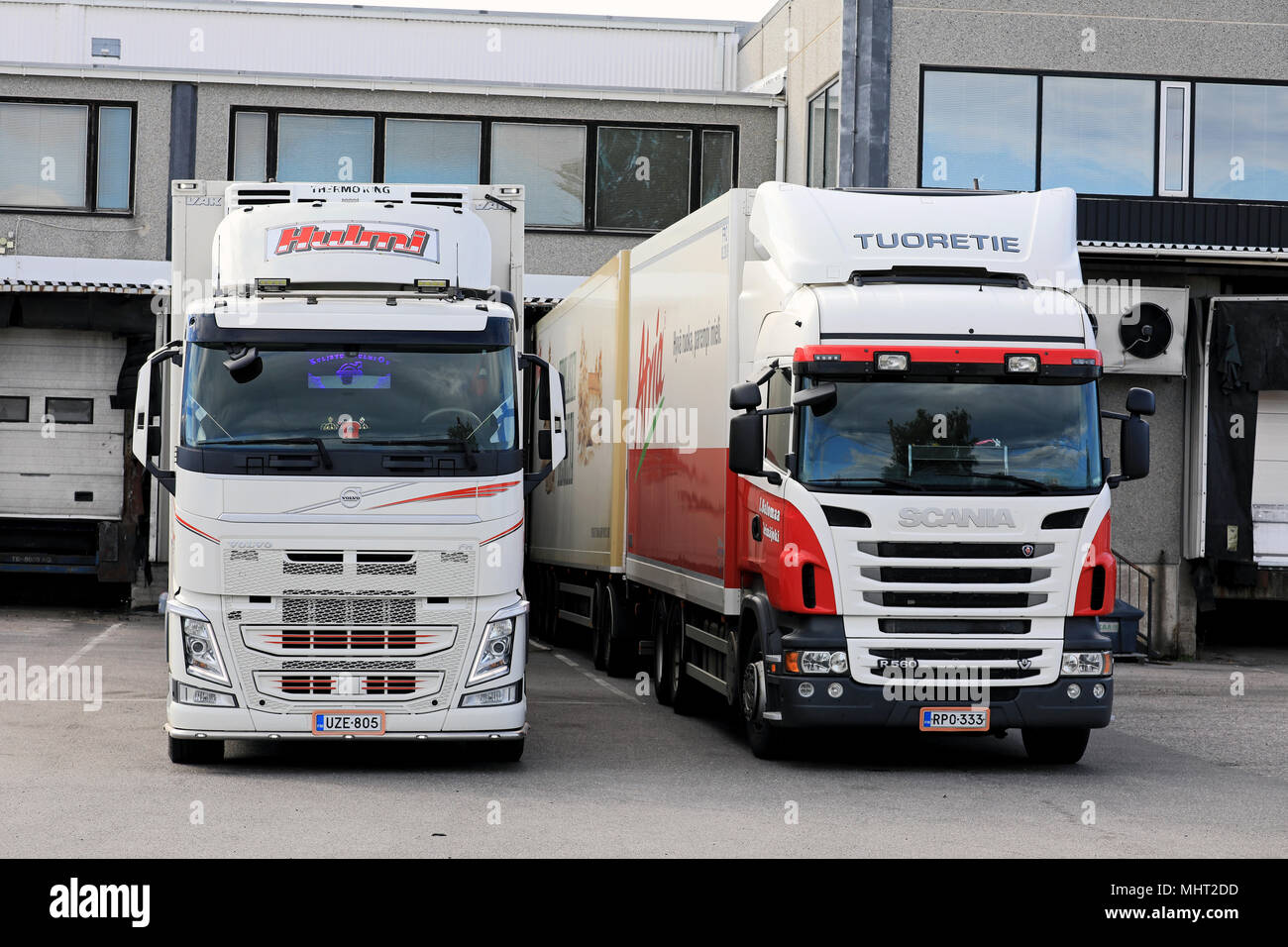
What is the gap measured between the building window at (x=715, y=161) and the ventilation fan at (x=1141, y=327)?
6.95m

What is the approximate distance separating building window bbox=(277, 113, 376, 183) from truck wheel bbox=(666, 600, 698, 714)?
1306cm

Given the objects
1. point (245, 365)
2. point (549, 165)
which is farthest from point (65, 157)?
point (245, 365)

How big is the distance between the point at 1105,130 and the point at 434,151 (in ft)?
32.5

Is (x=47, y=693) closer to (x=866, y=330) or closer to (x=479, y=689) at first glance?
(x=479, y=689)

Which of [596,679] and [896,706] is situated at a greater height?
[896,706]

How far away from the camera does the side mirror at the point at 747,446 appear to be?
11148mm

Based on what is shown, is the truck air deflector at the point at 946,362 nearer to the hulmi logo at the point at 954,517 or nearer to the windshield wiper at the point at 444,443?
the hulmi logo at the point at 954,517

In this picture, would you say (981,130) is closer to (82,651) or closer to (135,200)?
(135,200)

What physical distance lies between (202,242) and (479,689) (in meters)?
3.95

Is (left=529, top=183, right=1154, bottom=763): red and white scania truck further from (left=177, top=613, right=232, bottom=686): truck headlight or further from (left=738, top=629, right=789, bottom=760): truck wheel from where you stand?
(left=177, top=613, right=232, bottom=686): truck headlight

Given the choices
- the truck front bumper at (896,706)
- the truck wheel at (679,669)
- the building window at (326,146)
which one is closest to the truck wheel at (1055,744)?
the truck front bumper at (896,706)

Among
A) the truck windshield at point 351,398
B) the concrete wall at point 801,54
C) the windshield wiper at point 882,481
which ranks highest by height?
the concrete wall at point 801,54

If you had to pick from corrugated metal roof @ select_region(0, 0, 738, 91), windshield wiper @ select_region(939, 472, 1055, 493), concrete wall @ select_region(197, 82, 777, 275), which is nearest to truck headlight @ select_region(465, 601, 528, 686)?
windshield wiper @ select_region(939, 472, 1055, 493)

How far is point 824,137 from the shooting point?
919 inches
